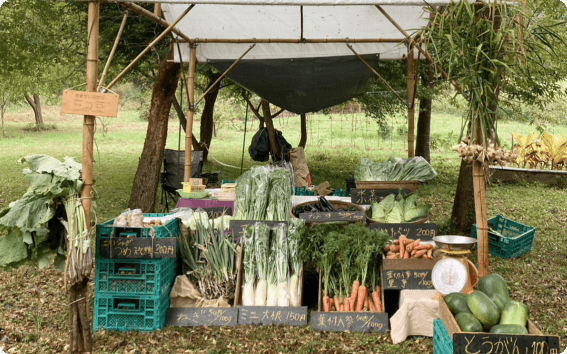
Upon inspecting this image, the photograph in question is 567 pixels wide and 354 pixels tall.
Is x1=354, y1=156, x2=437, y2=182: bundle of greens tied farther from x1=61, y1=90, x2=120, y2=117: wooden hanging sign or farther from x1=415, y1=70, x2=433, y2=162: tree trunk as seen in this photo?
x1=415, y1=70, x2=433, y2=162: tree trunk

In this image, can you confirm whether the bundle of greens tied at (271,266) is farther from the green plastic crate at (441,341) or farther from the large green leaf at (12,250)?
the large green leaf at (12,250)

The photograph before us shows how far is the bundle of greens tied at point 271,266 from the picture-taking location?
412 cm

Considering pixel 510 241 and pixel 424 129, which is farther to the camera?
pixel 424 129

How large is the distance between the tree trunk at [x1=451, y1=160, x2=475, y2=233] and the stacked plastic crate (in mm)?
4265

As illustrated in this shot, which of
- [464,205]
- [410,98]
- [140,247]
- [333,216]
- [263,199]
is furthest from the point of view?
[410,98]

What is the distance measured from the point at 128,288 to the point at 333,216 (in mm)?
1834

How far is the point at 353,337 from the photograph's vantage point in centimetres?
376

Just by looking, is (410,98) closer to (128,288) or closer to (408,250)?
(408,250)

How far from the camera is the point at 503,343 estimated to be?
2.40 meters

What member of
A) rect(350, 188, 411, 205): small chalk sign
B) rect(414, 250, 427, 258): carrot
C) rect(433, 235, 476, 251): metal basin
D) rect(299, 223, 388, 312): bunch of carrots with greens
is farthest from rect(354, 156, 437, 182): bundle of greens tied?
rect(433, 235, 476, 251): metal basin

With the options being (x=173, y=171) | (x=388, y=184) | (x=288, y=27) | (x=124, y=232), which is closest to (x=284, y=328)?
(x=124, y=232)

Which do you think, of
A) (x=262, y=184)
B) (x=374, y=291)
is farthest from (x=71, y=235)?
(x=374, y=291)

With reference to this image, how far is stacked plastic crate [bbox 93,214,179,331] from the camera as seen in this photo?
12.6 ft

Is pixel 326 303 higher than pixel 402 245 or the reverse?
the reverse
